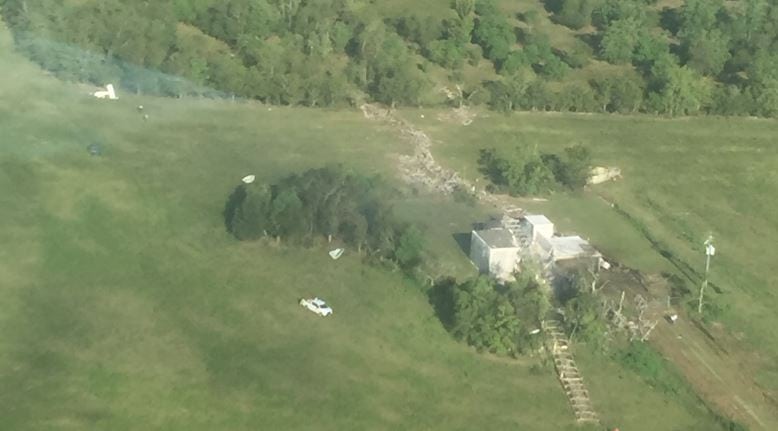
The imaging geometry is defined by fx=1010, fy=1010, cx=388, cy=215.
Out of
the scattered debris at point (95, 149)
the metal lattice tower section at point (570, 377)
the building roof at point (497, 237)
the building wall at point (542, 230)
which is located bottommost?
the scattered debris at point (95, 149)

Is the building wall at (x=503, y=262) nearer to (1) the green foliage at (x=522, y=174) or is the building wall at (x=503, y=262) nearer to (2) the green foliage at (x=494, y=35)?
(1) the green foliage at (x=522, y=174)

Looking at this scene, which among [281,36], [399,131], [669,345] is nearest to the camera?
[669,345]

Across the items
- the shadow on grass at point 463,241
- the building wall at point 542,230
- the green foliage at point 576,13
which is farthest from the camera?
the green foliage at point 576,13

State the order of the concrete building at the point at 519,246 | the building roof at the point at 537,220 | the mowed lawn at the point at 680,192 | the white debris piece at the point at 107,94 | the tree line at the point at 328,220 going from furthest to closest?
the white debris piece at the point at 107,94 → the building roof at the point at 537,220 → the mowed lawn at the point at 680,192 → the tree line at the point at 328,220 → the concrete building at the point at 519,246

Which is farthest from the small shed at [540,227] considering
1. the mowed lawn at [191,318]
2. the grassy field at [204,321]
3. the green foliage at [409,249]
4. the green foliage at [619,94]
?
the green foliage at [619,94]

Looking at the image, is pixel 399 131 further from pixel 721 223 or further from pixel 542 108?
pixel 721 223

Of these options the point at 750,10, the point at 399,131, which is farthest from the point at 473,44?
the point at 750,10

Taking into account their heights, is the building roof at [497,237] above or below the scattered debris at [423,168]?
above

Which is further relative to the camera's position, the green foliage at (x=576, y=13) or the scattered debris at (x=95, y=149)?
the green foliage at (x=576, y=13)
